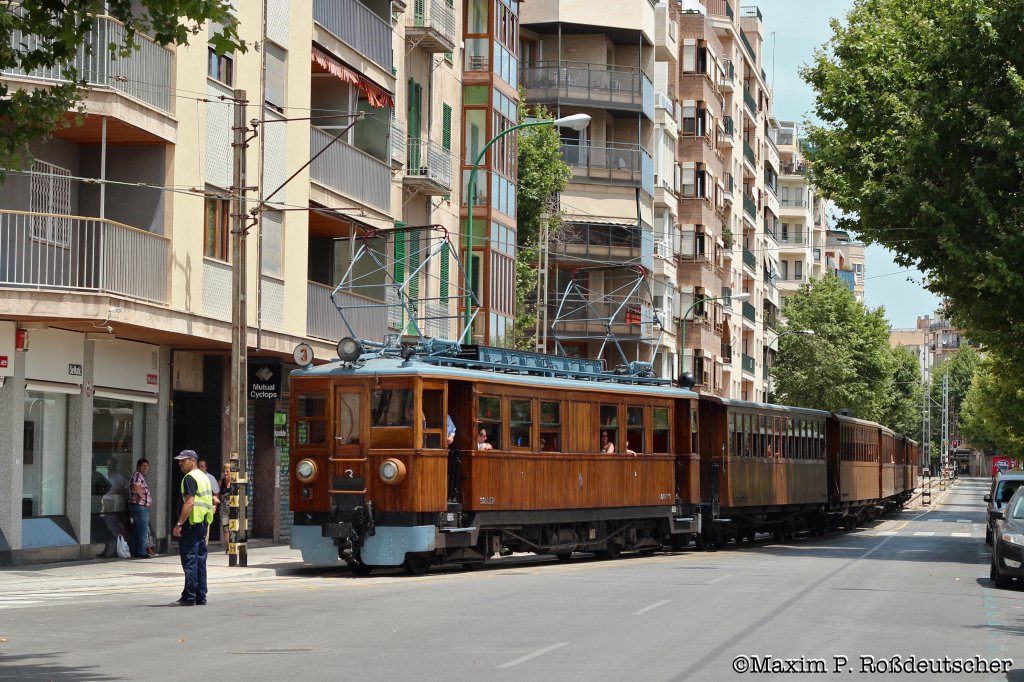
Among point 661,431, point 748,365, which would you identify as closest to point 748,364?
point 748,365

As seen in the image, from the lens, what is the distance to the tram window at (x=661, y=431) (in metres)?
30.6

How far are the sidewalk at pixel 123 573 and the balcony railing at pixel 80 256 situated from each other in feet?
13.8

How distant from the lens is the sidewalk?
72.5 ft

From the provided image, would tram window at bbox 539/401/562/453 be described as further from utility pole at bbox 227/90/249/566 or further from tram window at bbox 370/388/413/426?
utility pole at bbox 227/90/249/566

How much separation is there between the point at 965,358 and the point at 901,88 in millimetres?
148332

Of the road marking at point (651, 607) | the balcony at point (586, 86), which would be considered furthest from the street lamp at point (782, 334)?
the road marking at point (651, 607)

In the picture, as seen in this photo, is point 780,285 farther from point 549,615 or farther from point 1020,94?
point 549,615

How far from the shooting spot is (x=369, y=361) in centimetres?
2467

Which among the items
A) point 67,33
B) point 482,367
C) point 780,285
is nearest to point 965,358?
point 780,285

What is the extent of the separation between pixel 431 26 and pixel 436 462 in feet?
59.7

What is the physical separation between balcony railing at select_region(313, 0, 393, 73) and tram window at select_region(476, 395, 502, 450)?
11.6 meters

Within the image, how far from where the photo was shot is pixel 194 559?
18219mm

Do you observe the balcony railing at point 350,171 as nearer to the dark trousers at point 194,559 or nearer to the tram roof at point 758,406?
the tram roof at point 758,406

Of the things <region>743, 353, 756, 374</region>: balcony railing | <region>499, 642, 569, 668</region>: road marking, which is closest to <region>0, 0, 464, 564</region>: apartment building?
<region>499, 642, 569, 668</region>: road marking
